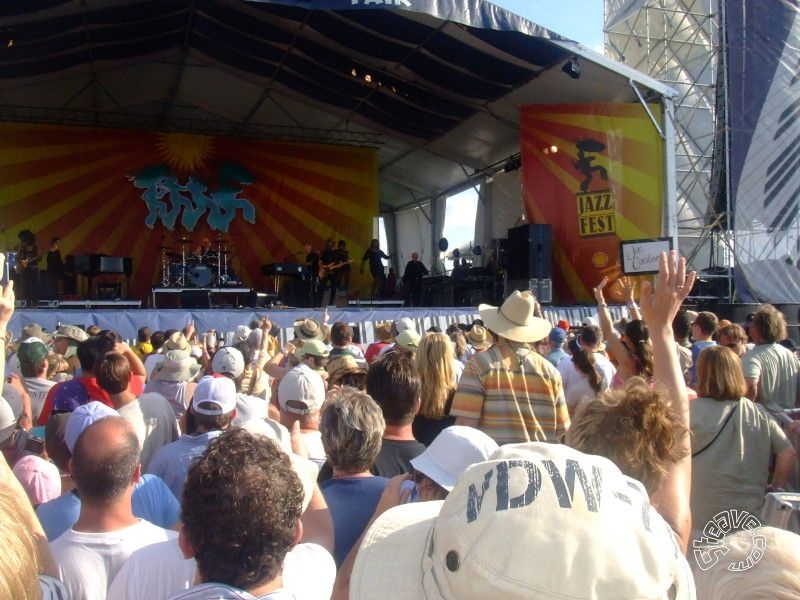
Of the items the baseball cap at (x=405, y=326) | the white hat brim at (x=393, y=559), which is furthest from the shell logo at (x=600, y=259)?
the white hat brim at (x=393, y=559)

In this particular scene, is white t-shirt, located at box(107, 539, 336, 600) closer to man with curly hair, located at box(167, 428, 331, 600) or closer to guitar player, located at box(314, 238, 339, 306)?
man with curly hair, located at box(167, 428, 331, 600)

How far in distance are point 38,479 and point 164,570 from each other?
95cm

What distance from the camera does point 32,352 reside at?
3.98 meters

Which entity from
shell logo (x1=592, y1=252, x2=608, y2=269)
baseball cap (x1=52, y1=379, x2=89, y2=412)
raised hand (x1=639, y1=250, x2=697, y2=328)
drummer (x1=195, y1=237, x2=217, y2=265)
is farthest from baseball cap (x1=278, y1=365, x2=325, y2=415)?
drummer (x1=195, y1=237, x2=217, y2=265)

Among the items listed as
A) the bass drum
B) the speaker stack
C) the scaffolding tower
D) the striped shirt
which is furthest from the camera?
the bass drum

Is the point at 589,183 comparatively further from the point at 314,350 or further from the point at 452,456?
the point at 452,456

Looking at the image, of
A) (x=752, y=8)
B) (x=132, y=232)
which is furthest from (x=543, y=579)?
(x=132, y=232)

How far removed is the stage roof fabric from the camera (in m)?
11.6

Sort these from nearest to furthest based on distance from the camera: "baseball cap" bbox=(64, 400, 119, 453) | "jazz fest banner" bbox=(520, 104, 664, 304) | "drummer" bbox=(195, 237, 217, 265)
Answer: "baseball cap" bbox=(64, 400, 119, 453), "jazz fest banner" bbox=(520, 104, 664, 304), "drummer" bbox=(195, 237, 217, 265)

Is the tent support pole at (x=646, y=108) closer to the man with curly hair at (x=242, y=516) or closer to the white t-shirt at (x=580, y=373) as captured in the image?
the white t-shirt at (x=580, y=373)

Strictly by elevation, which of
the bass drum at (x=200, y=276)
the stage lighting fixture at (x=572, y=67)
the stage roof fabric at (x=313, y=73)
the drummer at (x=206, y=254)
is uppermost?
the stage roof fabric at (x=313, y=73)

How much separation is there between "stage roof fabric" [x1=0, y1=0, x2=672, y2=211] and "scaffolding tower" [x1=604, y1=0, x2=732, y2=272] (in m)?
3.01

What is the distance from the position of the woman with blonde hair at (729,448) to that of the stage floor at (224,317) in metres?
8.39

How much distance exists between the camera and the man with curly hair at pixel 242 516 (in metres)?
1.30
